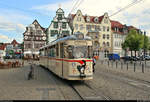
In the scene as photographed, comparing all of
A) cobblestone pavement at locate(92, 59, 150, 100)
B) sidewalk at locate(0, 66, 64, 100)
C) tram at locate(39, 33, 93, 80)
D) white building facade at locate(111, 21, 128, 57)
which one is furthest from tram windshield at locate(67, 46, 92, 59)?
white building facade at locate(111, 21, 128, 57)

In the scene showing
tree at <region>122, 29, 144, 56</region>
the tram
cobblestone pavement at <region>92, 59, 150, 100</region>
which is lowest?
cobblestone pavement at <region>92, 59, 150, 100</region>

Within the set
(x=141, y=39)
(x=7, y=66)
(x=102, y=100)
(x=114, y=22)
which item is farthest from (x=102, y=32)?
(x=102, y=100)

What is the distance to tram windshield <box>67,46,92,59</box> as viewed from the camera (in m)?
10.6

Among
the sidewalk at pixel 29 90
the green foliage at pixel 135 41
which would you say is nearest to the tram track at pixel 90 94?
the sidewalk at pixel 29 90

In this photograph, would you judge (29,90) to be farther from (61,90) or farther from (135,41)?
(135,41)

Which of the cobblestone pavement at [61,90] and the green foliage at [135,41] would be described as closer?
the cobblestone pavement at [61,90]

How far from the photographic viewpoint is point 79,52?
35.2 ft

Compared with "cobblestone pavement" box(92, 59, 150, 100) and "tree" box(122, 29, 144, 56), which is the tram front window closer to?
"cobblestone pavement" box(92, 59, 150, 100)

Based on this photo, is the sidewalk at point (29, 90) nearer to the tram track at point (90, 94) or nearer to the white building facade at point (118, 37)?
the tram track at point (90, 94)

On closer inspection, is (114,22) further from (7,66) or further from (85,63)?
(85,63)

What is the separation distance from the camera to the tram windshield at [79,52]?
1058 cm

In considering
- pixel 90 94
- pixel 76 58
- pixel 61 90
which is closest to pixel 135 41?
pixel 76 58

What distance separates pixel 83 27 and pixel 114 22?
17.9 metres

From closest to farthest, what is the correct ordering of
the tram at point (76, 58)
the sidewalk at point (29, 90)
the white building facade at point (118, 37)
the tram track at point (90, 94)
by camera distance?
1. the tram track at point (90, 94)
2. the sidewalk at point (29, 90)
3. the tram at point (76, 58)
4. the white building facade at point (118, 37)
